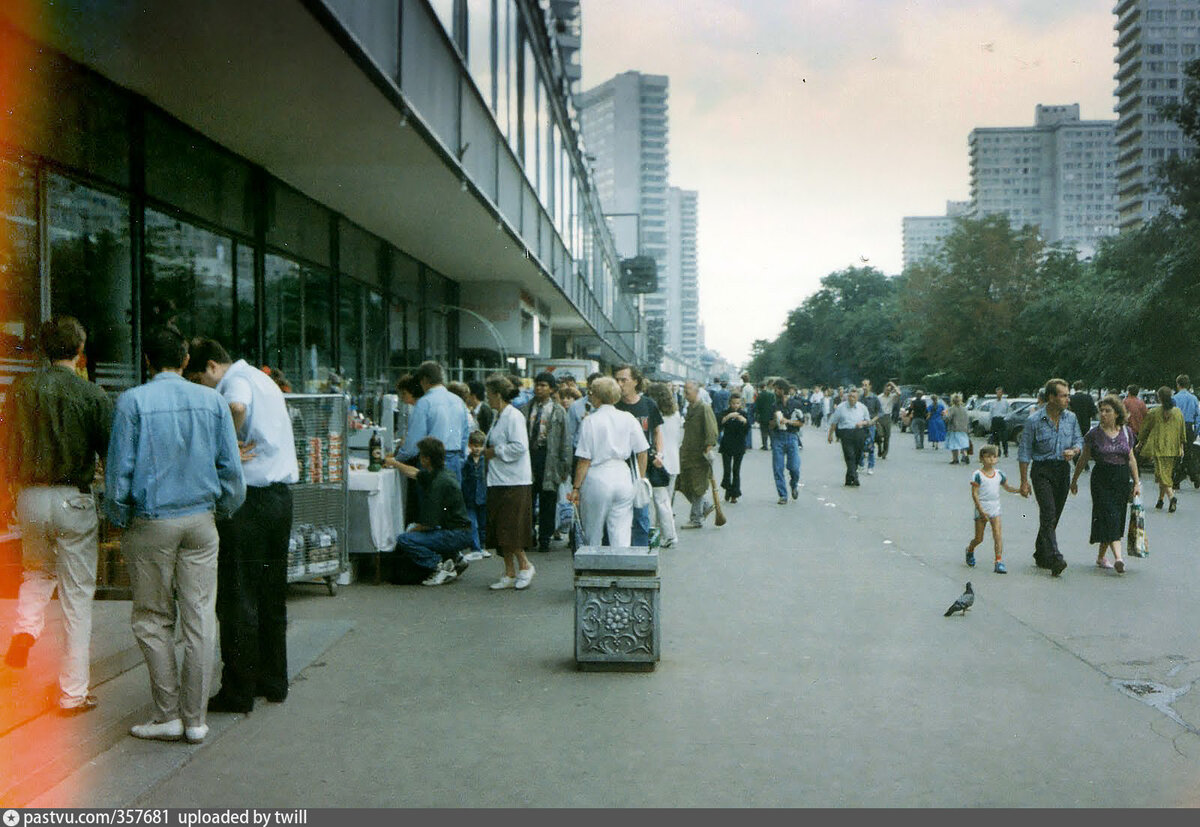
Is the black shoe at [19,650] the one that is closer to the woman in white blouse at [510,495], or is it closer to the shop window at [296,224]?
the woman in white blouse at [510,495]

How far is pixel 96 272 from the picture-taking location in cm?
947

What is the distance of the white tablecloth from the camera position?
10180mm

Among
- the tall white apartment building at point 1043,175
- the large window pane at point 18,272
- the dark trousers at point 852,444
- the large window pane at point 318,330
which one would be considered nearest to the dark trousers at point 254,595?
the large window pane at point 18,272

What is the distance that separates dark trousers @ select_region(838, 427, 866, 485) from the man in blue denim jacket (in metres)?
16.9

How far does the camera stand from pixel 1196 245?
31.5m

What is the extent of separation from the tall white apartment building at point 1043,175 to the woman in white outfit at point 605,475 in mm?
156964

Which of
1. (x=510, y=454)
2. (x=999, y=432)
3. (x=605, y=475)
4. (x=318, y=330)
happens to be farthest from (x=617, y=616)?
(x=999, y=432)

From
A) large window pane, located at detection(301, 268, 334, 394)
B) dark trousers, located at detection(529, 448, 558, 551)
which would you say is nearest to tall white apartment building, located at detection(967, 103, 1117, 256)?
large window pane, located at detection(301, 268, 334, 394)

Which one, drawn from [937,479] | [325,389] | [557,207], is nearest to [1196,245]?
[937,479]

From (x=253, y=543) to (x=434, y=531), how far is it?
4357 millimetres

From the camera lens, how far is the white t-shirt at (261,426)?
5.98 meters

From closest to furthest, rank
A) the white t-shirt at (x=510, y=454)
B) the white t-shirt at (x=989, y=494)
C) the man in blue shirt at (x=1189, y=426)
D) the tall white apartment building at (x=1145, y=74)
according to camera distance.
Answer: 1. the white t-shirt at (x=510, y=454)
2. the white t-shirt at (x=989, y=494)
3. the man in blue shirt at (x=1189, y=426)
4. the tall white apartment building at (x=1145, y=74)

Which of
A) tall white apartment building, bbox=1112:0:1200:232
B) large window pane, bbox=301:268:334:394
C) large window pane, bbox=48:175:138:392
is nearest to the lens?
large window pane, bbox=48:175:138:392

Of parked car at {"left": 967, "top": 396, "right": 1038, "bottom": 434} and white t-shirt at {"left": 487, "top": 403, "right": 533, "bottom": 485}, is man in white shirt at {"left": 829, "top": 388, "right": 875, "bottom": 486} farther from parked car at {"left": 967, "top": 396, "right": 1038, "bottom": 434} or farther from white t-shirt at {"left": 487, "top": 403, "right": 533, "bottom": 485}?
white t-shirt at {"left": 487, "top": 403, "right": 533, "bottom": 485}
